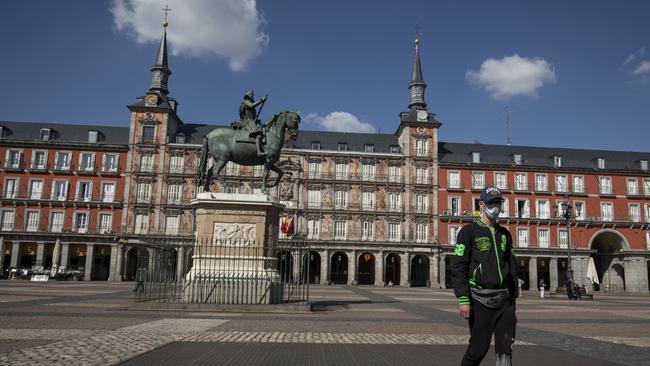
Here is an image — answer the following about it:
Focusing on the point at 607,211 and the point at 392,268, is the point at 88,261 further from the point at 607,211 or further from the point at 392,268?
the point at 607,211

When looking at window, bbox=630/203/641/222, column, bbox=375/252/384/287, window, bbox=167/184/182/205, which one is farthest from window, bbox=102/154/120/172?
window, bbox=630/203/641/222

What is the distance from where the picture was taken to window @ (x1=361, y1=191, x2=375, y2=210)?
56.2 metres

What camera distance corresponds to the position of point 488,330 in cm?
477

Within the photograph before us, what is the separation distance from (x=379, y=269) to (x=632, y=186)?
1232 inches

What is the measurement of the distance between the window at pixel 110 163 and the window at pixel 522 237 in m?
45.0

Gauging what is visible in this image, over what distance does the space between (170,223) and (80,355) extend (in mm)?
48924

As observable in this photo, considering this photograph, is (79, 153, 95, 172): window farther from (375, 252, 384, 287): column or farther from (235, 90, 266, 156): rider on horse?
(235, 90, 266, 156): rider on horse

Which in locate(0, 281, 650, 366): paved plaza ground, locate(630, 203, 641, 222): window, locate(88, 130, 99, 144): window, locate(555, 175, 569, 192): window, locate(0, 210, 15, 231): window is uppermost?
locate(88, 130, 99, 144): window

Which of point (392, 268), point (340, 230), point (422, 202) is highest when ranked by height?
point (422, 202)

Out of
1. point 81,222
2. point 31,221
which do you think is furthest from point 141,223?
point 31,221

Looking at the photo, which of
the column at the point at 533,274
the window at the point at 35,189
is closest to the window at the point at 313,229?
the column at the point at 533,274

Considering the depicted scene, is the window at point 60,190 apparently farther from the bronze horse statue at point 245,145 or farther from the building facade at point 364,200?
the bronze horse statue at point 245,145

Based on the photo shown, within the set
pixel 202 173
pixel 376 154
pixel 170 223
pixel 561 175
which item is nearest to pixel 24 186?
pixel 170 223

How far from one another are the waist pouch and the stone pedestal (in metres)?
10.7
